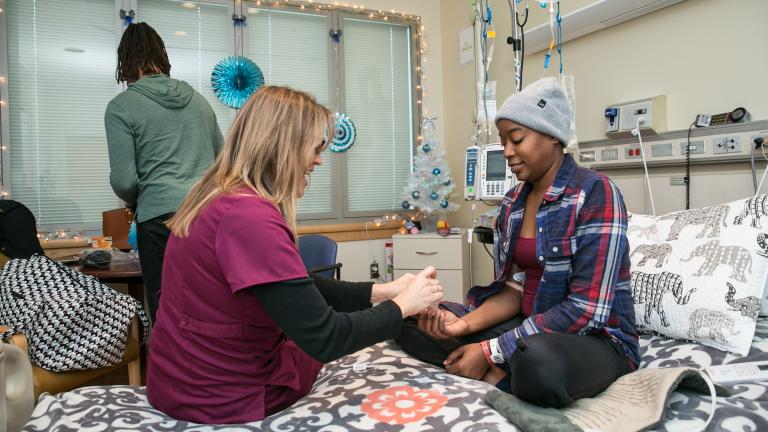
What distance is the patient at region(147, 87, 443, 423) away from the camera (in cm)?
101

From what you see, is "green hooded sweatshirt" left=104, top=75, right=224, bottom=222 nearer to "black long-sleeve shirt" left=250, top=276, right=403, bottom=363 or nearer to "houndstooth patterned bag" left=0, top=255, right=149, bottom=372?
"houndstooth patterned bag" left=0, top=255, right=149, bottom=372

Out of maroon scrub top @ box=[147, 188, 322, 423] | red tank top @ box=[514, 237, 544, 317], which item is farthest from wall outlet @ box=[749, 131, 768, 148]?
maroon scrub top @ box=[147, 188, 322, 423]

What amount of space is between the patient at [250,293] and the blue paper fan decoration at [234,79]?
2798mm

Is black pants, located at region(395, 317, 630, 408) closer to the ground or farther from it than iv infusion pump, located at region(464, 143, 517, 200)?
A: closer to the ground

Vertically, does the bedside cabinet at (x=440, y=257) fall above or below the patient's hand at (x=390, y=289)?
below

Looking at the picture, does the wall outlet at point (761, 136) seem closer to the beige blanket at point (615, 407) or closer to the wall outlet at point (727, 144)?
the wall outlet at point (727, 144)

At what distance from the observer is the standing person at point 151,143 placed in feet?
6.59

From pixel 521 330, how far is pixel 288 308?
0.71 metres

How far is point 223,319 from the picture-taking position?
3.59ft

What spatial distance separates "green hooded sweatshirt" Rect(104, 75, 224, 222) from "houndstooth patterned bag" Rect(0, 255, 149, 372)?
35cm

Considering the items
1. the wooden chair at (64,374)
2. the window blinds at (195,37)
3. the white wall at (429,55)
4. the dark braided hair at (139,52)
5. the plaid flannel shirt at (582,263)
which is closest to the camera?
the plaid flannel shirt at (582,263)

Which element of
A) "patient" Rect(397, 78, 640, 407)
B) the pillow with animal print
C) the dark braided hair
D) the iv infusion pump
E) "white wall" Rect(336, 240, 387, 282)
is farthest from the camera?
"white wall" Rect(336, 240, 387, 282)

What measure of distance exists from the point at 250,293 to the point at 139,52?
5.02 feet

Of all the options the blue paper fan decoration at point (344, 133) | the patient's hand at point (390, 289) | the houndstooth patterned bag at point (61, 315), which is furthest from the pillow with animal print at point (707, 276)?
the blue paper fan decoration at point (344, 133)
